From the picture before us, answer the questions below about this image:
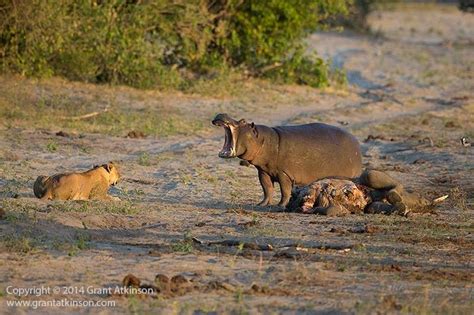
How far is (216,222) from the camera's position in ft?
28.9

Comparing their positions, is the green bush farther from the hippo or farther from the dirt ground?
the hippo

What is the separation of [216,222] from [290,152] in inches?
58.4

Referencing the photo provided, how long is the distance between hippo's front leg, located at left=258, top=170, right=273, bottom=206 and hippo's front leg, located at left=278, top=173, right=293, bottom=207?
101 mm

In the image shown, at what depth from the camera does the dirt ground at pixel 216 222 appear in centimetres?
641

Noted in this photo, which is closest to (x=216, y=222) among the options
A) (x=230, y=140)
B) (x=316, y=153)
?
(x=230, y=140)

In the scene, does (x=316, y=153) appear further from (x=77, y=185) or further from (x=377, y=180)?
(x=77, y=185)

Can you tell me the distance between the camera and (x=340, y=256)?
7512 millimetres

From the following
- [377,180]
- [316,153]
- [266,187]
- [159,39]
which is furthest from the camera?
[159,39]

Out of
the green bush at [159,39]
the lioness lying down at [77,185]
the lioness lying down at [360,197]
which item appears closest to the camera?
the lioness lying down at [77,185]

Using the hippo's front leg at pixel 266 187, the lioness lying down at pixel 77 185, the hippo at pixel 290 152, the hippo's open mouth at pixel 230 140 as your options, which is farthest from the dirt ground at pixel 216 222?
the hippo's open mouth at pixel 230 140

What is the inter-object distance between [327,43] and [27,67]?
1426cm

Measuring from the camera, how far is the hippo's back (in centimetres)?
1005

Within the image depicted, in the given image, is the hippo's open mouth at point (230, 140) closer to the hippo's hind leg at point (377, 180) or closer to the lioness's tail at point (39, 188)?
the hippo's hind leg at point (377, 180)

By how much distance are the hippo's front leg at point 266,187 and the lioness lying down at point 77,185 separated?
136cm
